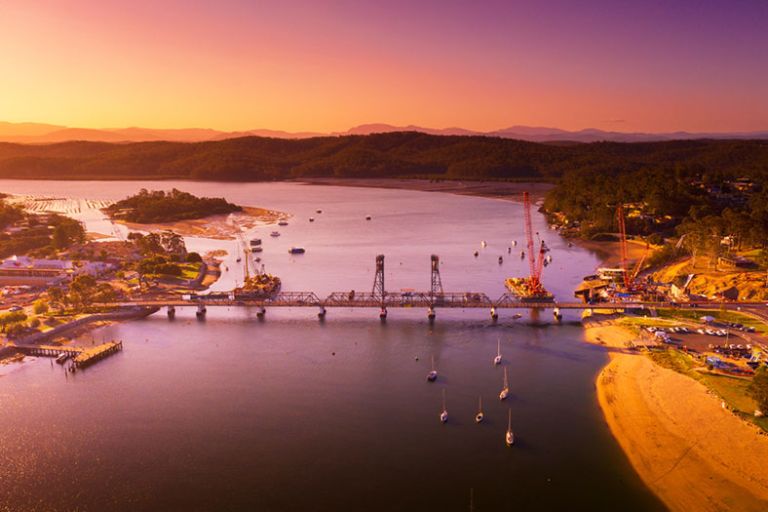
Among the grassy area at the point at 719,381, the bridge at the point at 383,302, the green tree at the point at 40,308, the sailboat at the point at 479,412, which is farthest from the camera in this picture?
the green tree at the point at 40,308

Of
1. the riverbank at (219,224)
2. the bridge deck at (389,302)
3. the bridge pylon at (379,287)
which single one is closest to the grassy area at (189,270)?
the bridge deck at (389,302)

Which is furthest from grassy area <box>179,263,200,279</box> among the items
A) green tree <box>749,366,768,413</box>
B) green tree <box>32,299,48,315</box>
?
green tree <box>749,366,768,413</box>

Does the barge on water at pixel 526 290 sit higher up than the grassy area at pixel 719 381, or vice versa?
the barge on water at pixel 526 290

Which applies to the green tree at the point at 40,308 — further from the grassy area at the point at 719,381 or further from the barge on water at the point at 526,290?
the grassy area at the point at 719,381

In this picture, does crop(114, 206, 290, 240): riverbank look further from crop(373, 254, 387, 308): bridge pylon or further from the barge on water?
the barge on water

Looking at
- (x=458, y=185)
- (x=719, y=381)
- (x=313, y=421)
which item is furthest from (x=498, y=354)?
(x=458, y=185)

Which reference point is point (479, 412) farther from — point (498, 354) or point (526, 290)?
point (526, 290)
